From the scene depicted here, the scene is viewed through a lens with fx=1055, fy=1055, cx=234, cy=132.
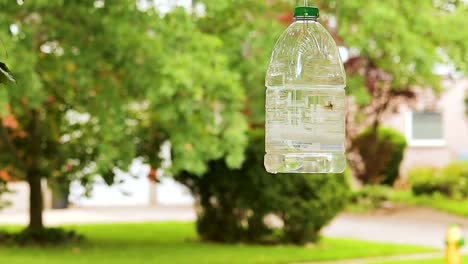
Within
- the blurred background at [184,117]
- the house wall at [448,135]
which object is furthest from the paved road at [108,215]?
the house wall at [448,135]

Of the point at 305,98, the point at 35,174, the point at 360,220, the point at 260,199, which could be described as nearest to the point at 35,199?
the point at 35,174

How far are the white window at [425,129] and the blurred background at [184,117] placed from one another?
433 inches

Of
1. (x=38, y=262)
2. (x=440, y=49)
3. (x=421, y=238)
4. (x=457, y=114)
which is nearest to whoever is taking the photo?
(x=38, y=262)

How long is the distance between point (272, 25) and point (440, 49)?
284 centimetres

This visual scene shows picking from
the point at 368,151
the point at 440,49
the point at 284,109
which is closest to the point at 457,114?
the point at 368,151

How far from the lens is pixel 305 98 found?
15.5ft

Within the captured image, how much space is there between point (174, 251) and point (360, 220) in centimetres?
828

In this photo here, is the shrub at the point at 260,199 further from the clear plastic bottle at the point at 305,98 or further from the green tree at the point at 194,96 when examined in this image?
the clear plastic bottle at the point at 305,98

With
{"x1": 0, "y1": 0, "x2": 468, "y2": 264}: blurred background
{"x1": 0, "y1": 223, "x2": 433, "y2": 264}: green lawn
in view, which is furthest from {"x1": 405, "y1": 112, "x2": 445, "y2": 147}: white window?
{"x1": 0, "y1": 223, "x2": 433, "y2": 264}: green lawn

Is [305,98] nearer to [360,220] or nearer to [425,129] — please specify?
[360,220]

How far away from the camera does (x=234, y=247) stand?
16.5 metres

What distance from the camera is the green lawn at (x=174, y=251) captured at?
1484cm

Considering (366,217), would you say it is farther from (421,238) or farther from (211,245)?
(211,245)

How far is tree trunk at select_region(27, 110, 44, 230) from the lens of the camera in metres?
16.8
